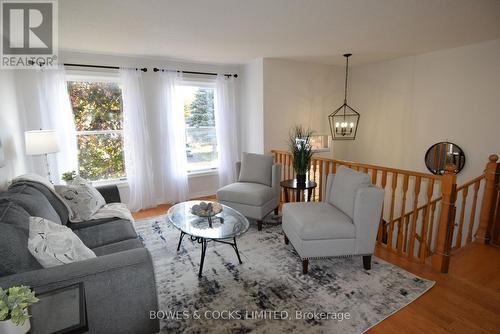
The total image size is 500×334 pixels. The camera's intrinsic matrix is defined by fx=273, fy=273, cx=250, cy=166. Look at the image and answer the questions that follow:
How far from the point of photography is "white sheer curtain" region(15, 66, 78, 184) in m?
3.50

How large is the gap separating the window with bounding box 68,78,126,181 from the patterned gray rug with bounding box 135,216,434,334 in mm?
1966

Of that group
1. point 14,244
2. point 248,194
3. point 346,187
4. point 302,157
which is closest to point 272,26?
point 302,157

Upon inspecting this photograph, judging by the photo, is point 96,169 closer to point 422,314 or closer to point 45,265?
point 45,265

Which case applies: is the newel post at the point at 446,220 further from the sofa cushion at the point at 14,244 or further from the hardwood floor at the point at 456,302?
the sofa cushion at the point at 14,244

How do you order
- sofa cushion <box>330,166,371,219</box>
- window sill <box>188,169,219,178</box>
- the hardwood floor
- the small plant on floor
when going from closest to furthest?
the small plant on floor, the hardwood floor, sofa cushion <box>330,166,371,219</box>, window sill <box>188,169,219,178</box>

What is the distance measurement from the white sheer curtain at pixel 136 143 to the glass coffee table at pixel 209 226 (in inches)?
62.8

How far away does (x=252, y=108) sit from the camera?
4766 mm

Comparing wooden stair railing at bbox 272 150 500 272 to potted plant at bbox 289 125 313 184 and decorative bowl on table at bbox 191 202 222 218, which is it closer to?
potted plant at bbox 289 125 313 184

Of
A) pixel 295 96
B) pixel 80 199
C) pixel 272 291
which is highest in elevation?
pixel 295 96

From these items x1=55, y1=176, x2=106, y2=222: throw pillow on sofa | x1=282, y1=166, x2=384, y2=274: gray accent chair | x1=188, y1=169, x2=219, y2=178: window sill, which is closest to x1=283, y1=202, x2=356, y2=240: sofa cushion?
x1=282, y1=166, x2=384, y2=274: gray accent chair

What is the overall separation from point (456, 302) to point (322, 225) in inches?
43.6

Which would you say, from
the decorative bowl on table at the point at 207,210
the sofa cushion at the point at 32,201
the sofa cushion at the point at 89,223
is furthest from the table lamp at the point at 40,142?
the decorative bowl on table at the point at 207,210

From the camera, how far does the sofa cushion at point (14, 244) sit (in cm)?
139

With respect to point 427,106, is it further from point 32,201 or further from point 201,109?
point 32,201
